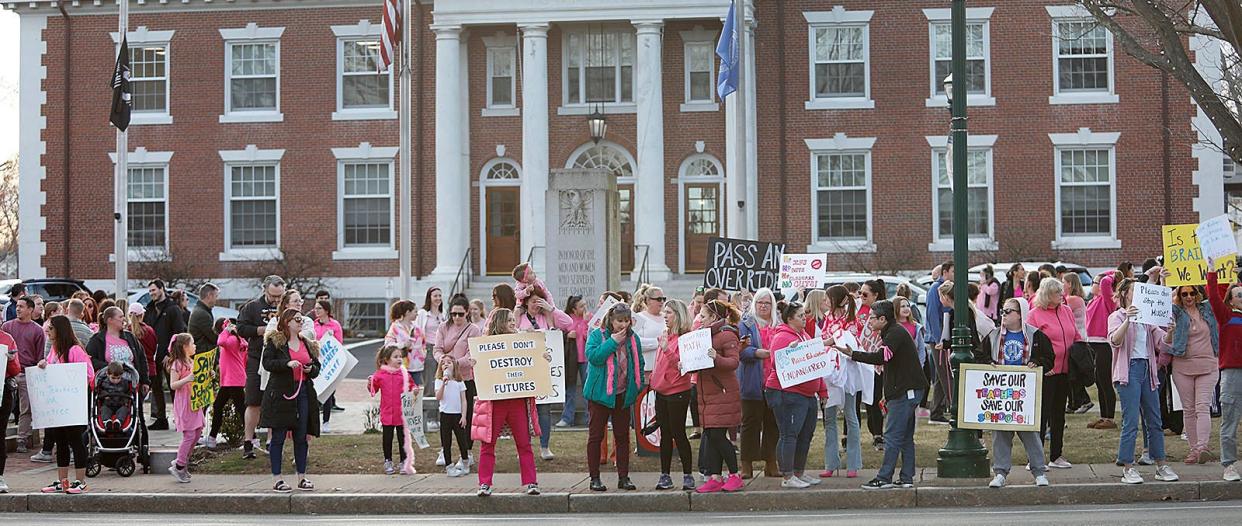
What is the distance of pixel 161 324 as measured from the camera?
18.5 metres

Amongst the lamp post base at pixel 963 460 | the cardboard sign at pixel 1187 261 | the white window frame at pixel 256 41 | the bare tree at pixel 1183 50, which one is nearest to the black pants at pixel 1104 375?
the bare tree at pixel 1183 50

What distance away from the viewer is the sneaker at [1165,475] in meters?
12.5

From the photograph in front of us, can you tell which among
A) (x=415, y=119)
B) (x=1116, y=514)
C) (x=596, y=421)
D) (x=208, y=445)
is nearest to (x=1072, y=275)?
(x=1116, y=514)

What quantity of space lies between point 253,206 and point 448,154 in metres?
5.79

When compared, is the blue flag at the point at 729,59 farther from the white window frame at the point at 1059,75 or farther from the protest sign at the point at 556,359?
the protest sign at the point at 556,359

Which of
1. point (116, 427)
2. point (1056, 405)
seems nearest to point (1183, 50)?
point (1056, 405)

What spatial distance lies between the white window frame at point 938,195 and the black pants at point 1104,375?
17446 millimetres

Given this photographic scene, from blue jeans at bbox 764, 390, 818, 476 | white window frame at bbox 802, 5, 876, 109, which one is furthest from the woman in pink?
white window frame at bbox 802, 5, 876, 109

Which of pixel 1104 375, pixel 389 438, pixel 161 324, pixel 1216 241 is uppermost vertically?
pixel 1216 241

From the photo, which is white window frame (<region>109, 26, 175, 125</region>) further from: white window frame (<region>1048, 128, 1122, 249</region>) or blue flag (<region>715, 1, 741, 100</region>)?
white window frame (<region>1048, 128, 1122, 249</region>)

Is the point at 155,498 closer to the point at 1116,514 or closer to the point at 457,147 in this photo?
the point at 1116,514

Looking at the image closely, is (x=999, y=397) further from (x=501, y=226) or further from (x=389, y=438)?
(x=501, y=226)

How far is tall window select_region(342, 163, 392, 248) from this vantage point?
3525cm

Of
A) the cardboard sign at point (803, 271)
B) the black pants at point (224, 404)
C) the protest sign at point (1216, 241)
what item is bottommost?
the black pants at point (224, 404)
